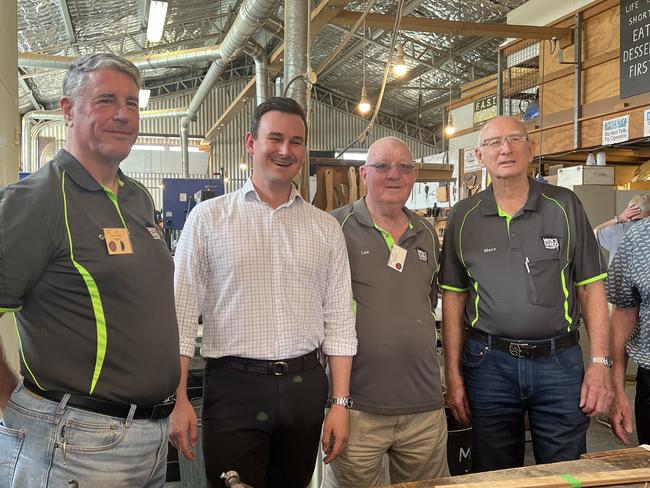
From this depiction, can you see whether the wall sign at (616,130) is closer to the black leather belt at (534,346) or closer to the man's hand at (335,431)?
the black leather belt at (534,346)

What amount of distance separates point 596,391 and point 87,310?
5.43ft

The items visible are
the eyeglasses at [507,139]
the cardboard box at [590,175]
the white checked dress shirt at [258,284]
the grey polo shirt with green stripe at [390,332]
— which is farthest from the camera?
the cardboard box at [590,175]

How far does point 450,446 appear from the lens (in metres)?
2.60

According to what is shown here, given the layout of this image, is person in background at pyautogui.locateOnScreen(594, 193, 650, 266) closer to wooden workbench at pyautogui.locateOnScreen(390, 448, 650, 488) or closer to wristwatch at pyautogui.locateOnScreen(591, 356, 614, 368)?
wristwatch at pyautogui.locateOnScreen(591, 356, 614, 368)

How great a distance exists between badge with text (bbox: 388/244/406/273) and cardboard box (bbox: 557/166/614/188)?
3.58 m

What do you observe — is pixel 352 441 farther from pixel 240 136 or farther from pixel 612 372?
pixel 240 136

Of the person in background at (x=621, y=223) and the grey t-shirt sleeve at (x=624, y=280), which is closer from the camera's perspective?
the grey t-shirt sleeve at (x=624, y=280)

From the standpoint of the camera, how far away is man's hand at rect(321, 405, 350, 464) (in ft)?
5.62

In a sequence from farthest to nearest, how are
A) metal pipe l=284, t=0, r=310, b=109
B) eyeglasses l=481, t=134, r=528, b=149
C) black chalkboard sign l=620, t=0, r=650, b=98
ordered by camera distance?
black chalkboard sign l=620, t=0, r=650, b=98 → metal pipe l=284, t=0, r=310, b=109 → eyeglasses l=481, t=134, r=528, b=149

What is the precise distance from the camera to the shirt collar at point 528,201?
6.60 ft

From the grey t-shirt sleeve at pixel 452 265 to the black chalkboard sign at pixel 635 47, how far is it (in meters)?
3.13

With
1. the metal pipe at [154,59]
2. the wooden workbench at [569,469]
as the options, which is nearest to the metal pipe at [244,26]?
the metal pipe at [154,59]

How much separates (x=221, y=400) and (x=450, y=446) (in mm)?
1425

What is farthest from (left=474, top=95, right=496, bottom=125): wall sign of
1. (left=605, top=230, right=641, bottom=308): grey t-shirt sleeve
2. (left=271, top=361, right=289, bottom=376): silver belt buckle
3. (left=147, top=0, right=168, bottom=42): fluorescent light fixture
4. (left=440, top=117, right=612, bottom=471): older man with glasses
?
(left=271, top=361, right=289, bottom=376): silver belt buckle
